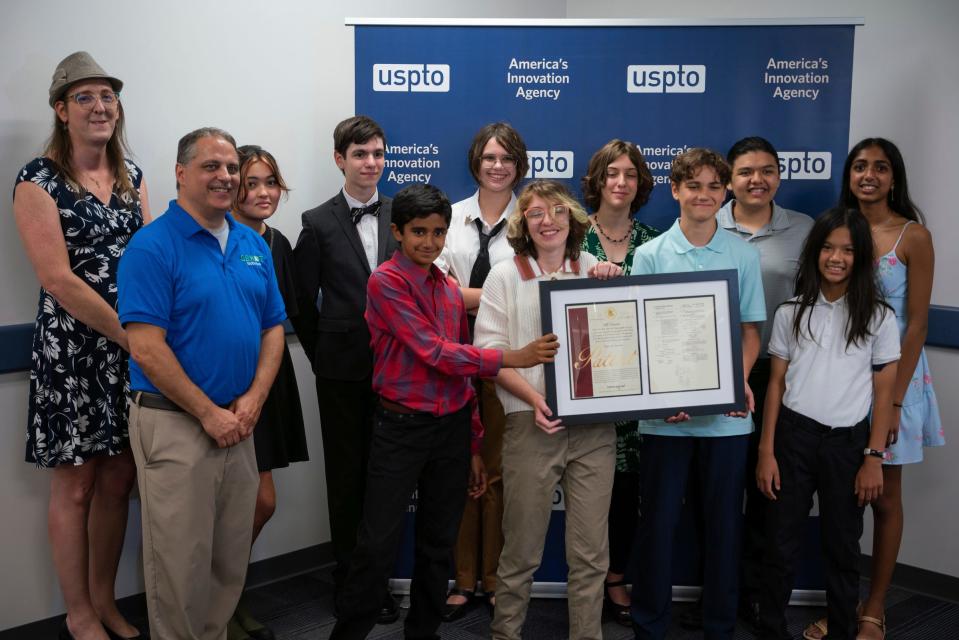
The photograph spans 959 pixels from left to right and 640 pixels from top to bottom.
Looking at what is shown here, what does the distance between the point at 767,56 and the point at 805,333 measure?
4.27ft

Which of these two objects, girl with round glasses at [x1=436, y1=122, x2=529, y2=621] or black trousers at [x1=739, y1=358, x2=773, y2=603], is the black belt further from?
black trousers at [x1=739, y1=358, x2=773, y2=603]

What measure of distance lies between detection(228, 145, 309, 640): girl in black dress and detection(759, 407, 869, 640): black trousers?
1959 mm

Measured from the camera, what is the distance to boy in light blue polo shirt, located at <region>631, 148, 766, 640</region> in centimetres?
309

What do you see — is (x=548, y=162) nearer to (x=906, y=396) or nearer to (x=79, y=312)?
(x=906, y=396)

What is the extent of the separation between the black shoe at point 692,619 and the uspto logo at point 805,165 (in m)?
1.97

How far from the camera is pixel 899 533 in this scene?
3.51 meters

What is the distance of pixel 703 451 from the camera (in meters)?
3.11

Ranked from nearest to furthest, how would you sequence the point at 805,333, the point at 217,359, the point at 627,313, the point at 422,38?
1. the point at 217,359
2. the point at 627,313
3. the point at 805,333
4. the point at 422,38

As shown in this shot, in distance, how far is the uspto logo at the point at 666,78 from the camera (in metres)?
3.67

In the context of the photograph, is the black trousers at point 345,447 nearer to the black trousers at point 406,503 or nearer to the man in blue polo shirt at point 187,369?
the black trousers at point 406,503

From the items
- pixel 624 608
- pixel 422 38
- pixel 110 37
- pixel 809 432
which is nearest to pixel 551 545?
pixel 624 608

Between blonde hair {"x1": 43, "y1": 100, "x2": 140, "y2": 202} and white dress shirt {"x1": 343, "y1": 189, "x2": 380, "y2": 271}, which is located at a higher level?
blonde hair {"x1": 43, "y1": 100, "x2": 140, "y2": 202}

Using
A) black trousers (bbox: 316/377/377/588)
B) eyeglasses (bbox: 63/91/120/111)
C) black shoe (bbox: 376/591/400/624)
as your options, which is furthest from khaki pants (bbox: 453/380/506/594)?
eyeglasses (bbox: 63/91/120/111)

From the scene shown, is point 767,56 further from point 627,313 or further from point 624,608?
point 624,608
